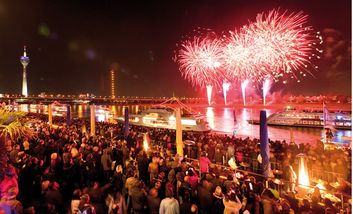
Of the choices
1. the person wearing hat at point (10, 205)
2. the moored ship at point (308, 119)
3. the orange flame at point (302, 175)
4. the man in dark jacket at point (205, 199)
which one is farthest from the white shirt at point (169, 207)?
the moored ship at point (308, 119)

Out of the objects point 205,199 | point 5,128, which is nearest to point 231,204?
point 205,199

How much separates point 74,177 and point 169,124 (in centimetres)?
3407

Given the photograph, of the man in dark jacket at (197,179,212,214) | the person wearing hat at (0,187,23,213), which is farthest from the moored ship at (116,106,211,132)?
the person wearing hat at (0,187,23,213)

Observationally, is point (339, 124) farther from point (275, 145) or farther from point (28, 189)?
point (28, 189)

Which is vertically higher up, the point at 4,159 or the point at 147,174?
the point at 4,159

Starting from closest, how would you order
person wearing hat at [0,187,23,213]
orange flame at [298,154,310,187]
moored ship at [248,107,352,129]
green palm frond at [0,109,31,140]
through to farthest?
person wearing hat at [0,187,23,213], green palm frond at [0,109,31,140], orange flame at [298,154,310,187], moored ship at [248,107,352,129]

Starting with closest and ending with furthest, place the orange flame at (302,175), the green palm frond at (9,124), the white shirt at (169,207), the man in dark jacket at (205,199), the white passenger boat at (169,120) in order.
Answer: the white shirt at (169,207) < the green palm frond at (9,124) < the man in dark jacket at (205,199) < the orange flame at (302,175) < the white passenger boat at (169,120)

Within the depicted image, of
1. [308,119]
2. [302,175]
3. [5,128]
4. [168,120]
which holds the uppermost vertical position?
[5,128]

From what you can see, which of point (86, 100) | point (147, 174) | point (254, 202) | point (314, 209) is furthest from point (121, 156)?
point (86, 100)

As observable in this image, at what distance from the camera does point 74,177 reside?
7.64 m

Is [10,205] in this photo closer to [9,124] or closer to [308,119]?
[9,124]

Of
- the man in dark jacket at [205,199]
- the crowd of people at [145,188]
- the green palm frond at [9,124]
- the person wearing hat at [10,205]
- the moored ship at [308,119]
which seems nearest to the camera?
the person wearing hat at [10,205]

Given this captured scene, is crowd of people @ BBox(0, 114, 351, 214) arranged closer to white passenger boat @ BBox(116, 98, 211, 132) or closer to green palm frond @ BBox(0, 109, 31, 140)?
green palm frond @ BBox(0, 109, 31, 140)

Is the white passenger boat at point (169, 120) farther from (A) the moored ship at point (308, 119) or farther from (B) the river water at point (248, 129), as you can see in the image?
(A) the moored ship at point (308, 119)
